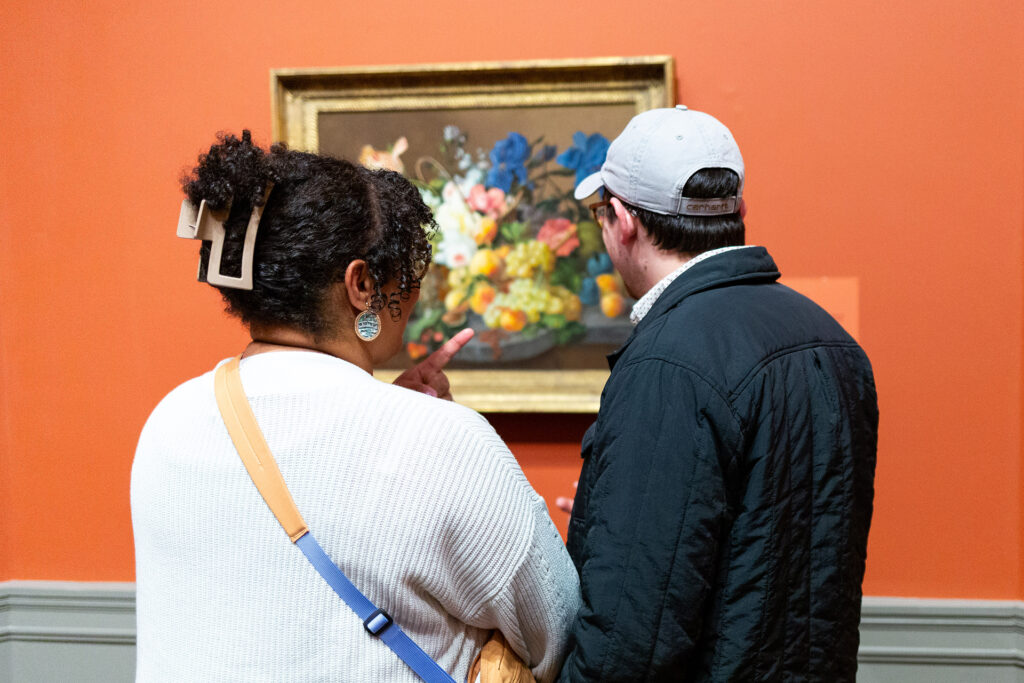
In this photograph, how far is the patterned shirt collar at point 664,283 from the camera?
1.22 meters

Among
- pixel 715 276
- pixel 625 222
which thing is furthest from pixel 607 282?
pixel 715 276

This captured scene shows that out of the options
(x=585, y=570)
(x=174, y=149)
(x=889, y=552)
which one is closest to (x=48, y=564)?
(x=174, y=149)

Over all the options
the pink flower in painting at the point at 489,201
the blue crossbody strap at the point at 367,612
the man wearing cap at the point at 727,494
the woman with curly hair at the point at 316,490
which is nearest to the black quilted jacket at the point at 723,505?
the man wearing cap at the point at 727,494

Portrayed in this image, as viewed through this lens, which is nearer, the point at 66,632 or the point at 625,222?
the point at 625,222

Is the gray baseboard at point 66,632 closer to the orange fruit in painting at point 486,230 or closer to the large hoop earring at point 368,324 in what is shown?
the orange fruit in painting at point 486,230

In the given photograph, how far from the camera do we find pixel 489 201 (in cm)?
221

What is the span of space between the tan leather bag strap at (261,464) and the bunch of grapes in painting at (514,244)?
4.28 feet

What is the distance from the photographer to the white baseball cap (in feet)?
4.10

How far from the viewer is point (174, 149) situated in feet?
7.75

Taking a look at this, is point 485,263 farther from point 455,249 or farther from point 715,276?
point 715,276

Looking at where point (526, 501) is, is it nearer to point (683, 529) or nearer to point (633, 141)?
point (683, 529)

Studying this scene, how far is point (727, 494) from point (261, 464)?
61cm

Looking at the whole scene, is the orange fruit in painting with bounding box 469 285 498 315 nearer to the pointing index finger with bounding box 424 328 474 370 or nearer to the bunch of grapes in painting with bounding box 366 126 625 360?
the bunch of grapes in painting with bounding box 366 126 625 360

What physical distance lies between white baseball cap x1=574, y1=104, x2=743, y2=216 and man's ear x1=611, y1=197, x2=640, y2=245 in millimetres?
16
